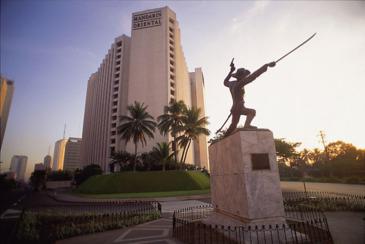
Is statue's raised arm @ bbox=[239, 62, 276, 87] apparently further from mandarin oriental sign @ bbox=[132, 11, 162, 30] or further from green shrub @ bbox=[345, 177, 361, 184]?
mandarin oriental sign @ bbox=[132, 11, 162, 30]

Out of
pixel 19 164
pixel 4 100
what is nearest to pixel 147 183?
pixel 4 100

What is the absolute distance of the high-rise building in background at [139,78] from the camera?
6425 centimetres

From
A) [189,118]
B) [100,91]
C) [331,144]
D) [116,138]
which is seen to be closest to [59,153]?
[100,91]

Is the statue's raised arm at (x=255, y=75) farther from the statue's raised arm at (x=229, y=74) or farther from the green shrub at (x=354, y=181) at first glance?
the green shrub at (x=354, y=181)

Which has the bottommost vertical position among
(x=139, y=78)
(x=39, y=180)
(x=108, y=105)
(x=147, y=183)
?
(x=147, y=183)

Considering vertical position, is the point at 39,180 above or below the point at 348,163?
below

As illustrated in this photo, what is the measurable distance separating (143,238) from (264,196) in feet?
16.7

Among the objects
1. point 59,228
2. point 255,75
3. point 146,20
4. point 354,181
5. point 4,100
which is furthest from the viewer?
point 146,20

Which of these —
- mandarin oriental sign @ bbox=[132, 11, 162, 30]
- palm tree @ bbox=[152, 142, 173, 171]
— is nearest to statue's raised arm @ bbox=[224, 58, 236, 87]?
palm tree @ bbox=[152, 142, 173, 171]

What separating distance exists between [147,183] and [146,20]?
201ft

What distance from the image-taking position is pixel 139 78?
218 ft

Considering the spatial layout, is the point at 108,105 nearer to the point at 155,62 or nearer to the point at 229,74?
the point at 155,62

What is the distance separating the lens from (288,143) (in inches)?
1918

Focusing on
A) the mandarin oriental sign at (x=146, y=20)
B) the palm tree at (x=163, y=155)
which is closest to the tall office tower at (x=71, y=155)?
the mandarin oriental sign at (x=146, y=20)
